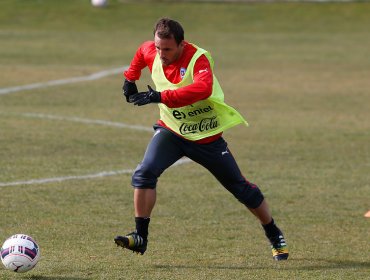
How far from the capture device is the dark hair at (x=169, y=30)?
8.38 meters

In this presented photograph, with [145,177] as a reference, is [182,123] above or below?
above

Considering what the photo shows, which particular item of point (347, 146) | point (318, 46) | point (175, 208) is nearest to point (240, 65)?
point (318, 46)

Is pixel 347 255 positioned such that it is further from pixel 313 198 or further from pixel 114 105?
pixel 114 105

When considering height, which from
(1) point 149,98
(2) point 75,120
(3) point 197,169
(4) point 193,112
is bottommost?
(2) point 75,120

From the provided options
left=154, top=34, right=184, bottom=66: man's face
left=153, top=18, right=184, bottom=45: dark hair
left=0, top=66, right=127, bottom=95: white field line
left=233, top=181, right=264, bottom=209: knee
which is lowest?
left=0, top=66, right=127, bottom=95: white field line

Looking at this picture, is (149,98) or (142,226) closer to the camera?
(149,98)

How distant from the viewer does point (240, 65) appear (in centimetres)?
2742

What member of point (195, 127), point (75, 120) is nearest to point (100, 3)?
point (75, 120)

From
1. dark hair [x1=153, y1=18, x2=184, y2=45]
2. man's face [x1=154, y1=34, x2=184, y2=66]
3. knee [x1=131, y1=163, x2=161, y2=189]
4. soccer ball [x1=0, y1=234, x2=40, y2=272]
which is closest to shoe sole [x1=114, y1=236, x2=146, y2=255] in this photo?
knee [x1=131, y1=163, x2=161, y2=189]

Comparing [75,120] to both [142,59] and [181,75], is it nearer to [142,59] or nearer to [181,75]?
[142,59]

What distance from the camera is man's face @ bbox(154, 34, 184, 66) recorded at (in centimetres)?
841

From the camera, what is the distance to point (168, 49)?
27.7 feet

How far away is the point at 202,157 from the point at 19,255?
6.20 ft

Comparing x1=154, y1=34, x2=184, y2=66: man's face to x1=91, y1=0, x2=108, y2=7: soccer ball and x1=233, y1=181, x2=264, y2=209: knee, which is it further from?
x1=91, y1=0, x2=108, y2=7: soccer ball
